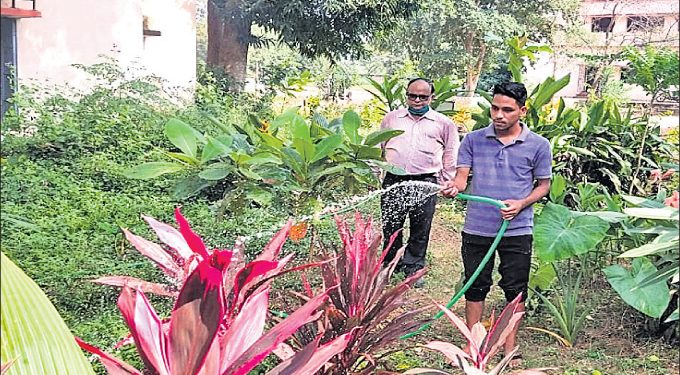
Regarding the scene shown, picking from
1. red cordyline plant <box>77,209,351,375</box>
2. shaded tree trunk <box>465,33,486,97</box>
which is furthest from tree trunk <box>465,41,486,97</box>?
red cordyline plant <box>77,209,351,375</box>

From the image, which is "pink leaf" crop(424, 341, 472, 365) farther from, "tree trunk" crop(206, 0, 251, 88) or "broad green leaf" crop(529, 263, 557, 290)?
"tree trunk" crop(206, 0, 251, 88)

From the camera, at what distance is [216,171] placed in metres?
2.08

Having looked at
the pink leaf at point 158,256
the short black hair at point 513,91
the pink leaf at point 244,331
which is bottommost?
the pink leaf at point 244,331

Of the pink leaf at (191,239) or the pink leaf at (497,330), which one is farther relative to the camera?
the pink leaf at (497,330)

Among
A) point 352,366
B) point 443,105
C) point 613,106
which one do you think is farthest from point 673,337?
point 443,105

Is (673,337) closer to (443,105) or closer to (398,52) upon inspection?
(443,105)

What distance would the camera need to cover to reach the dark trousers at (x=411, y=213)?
3.22m

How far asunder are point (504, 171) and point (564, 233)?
0.35 metres

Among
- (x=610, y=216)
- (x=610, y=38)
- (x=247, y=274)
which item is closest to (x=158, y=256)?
(x=247, y=274)

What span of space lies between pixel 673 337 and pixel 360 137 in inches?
48.9

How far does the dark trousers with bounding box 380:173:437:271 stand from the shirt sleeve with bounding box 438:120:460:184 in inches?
2.0

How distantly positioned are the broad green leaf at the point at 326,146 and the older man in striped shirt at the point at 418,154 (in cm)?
93

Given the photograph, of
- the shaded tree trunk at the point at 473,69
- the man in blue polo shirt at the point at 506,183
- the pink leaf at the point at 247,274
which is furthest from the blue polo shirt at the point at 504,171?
the shaded tree trunk at the point at 473,69

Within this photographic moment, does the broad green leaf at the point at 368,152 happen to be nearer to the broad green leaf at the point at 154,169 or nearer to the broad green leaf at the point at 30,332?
the broad green leaf at the point at 154,169
